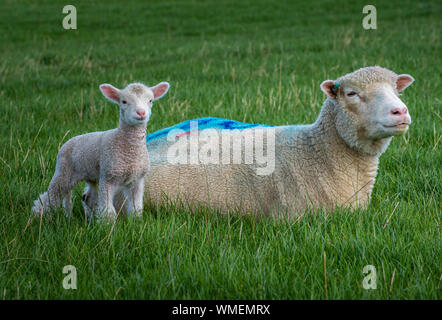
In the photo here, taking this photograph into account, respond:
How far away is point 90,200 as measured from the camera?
361 centimetres

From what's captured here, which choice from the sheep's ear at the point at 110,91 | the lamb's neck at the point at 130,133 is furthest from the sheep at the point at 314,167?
the sheep's ear at the point at 110,91

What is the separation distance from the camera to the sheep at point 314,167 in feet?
11.0

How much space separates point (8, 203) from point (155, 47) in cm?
961

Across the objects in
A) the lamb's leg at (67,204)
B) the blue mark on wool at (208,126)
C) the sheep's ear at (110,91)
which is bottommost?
the lamb's leg at (67,204)

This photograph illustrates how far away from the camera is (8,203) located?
3.74 m

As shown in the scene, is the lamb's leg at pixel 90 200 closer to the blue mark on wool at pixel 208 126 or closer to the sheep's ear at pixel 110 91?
the sheep's ear at pixel 110 91

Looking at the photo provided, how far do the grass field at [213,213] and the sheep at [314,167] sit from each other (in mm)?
181

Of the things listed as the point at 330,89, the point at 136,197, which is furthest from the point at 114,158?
the point at 330,89

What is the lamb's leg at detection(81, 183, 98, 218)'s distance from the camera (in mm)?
3548

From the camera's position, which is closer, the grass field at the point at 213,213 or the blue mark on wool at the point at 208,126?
the grass field at the point at 213,213

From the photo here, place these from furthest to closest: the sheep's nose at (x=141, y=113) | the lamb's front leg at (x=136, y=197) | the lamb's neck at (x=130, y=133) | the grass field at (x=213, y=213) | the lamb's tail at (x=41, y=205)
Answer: the lamb's tail at (x=41, y=205), the lamb's front leg at (x=136, y=197), the lamb's neck at (x=130, y=133), the sheep's nose at (x=141, y=113), the grass field at (x=213, y=213)

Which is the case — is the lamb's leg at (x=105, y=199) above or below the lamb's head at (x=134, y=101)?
below

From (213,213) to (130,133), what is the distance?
85 cm
